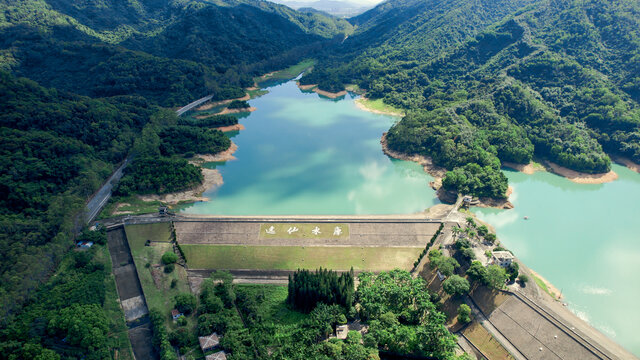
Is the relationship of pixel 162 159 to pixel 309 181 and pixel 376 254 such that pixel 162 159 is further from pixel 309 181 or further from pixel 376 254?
pixel 376 254

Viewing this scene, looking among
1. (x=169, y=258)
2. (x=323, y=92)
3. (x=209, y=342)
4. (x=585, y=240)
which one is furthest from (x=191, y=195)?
(x=323, y=92)

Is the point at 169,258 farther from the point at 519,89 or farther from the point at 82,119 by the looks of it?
the point at 519,89

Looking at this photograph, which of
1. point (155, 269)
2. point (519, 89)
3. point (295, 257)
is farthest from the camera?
point (519, 89)

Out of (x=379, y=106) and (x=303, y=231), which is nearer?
(x=303, y=231)

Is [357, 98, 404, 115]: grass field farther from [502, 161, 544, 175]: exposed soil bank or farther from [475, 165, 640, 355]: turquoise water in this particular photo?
[475, 165, 640, 355]: turquoise water

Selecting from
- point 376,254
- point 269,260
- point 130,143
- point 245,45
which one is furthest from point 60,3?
point 376,254

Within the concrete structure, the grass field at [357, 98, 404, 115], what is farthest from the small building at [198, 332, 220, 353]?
the grass field at [357, 98, 404, 115]
